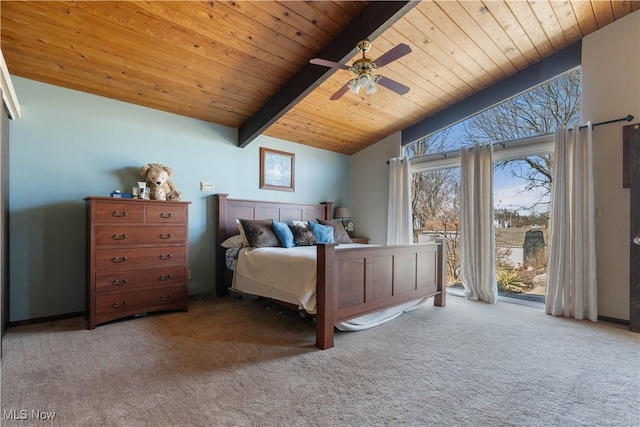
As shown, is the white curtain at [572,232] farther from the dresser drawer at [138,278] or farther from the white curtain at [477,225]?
the dresser drawer at [138,278]

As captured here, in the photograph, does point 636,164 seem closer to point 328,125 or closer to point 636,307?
point 636,307

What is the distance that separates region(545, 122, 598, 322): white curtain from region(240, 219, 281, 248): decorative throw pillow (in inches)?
127

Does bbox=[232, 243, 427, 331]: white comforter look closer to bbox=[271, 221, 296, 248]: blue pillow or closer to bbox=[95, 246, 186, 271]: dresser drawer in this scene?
bbox=[271, 221, 296, 248]: blue pillow

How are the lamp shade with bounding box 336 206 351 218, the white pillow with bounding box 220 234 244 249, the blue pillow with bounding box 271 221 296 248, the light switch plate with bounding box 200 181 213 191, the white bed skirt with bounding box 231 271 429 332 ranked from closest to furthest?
the white bed skirt with bounding box 231 271 429 332
the blue pillow with bounding box 271 221 296 248
the white pillow with bounding box 220 234 244 249
the light switch plate with bounding box 200 181 213 191
the lamp shade with bounding box 336 206 351 218

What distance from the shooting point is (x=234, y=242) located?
3.89m

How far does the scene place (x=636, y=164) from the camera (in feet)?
9.50

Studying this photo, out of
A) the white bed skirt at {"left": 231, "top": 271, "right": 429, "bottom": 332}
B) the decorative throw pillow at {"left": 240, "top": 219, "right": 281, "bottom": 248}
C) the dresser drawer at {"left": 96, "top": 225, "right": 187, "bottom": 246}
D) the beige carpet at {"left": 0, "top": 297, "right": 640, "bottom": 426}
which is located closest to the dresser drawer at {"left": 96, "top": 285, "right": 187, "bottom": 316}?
the beige carpet at {"left": 0, "top": 297, "right": 640, "bottom": 426}

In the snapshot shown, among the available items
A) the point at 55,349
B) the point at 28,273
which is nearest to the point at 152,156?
the point at 28,273

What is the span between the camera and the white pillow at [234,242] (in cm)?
386

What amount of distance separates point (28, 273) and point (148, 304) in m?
1.15

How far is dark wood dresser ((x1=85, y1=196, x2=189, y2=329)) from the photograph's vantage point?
9.23 ft

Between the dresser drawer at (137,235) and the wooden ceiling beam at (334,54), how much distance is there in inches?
64.9

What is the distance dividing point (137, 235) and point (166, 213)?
35cm

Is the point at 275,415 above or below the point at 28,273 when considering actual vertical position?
below
